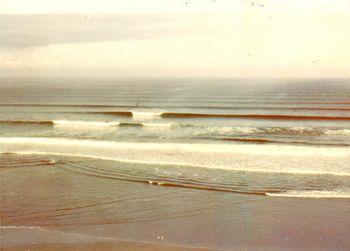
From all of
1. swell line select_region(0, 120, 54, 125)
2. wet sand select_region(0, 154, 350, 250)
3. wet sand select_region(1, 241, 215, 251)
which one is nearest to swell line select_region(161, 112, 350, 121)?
swell line select_region(0, 120, 54, 125)

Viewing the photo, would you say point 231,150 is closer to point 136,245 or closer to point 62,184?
point 62,184

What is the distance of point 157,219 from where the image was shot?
27.3 feet

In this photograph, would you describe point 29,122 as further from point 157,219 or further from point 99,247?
point 99,247

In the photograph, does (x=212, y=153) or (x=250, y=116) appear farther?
(x=250, y=116)

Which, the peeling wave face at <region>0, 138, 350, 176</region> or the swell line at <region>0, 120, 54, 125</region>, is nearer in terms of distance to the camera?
the peeling wave face at <region>0, 138, 350, 176</region>

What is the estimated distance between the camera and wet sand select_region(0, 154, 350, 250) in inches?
278

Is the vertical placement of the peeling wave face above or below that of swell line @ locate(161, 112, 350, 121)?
below

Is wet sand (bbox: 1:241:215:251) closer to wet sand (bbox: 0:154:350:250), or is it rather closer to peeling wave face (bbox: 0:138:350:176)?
wet sand (bbox: 0:154:350:250)

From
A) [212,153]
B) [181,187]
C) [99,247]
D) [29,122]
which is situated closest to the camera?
[99,247]

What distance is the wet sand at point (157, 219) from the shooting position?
7.06 m

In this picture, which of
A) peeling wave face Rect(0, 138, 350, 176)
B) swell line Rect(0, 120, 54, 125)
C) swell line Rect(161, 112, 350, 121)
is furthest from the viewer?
swell line Rect(161, 112, 350, 121)

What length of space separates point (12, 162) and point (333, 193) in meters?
10.1

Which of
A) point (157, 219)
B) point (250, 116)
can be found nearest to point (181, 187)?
point (157, 219)

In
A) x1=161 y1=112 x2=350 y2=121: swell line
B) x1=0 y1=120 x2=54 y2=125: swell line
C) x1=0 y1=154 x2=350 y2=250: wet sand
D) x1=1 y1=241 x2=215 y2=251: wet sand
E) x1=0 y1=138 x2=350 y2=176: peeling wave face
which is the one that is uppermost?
x1=161 y1=112 x2=350 y2=121: swell line
